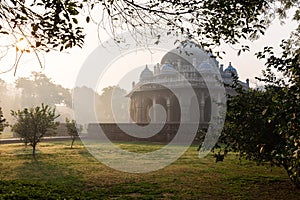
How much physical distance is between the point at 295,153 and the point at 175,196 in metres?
4.48

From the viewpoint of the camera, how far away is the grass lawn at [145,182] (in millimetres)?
7281

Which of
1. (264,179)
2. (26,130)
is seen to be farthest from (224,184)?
(26,130)

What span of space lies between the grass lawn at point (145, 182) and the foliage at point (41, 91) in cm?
6409

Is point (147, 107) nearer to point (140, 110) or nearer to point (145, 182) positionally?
point (140, 110)

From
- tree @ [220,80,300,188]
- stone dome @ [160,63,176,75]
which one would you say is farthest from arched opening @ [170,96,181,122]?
tree @ [220,80,300,188]

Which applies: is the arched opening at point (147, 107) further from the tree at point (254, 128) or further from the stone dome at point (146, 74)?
the tree at point (254, 128)

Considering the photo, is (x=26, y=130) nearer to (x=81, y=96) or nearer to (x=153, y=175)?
(x=153, y=175)

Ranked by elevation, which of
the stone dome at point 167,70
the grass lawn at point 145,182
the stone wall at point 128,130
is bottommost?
the grass lawn at point 145,182

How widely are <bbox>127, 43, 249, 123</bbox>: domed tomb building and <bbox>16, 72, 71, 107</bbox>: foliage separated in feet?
132

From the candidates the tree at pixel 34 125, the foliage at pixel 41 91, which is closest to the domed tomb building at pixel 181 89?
the tree at pixel 34 125

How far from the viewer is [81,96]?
87375 mm

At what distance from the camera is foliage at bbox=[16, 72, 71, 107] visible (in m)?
73.6

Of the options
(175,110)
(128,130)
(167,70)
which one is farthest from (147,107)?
(128,130)

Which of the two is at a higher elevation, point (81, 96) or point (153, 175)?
point (81, 96)
